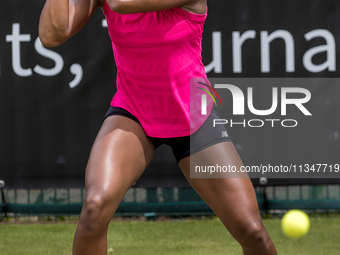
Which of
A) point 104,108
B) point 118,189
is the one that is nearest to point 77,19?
point 118,189

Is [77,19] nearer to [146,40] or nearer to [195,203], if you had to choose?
[146,40]

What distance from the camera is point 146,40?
2021 millimetres

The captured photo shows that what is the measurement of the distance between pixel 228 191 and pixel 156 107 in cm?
49

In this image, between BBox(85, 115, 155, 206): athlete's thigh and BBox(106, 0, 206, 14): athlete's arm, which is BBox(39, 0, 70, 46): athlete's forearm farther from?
BBox(85, 115, 155, 206): athlete's thigh

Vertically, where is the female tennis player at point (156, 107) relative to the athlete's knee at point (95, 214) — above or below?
above

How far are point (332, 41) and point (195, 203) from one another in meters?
1.91

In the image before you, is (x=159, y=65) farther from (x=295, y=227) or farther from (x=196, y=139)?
(x=295, y=227)

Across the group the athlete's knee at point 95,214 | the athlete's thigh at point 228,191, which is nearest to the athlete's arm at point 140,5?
the athlete's thigh at point 228,191

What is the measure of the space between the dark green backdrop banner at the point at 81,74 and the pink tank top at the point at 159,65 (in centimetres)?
214

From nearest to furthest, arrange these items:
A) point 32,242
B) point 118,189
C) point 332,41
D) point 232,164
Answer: point 118,189
point 232,164
point 32,242
point 332,41

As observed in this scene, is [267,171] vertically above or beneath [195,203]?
above

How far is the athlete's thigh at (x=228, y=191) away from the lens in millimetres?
1888

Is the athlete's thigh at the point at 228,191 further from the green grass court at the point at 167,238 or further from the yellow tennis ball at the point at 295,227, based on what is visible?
the yellow tennis ball at the point at 295,227
